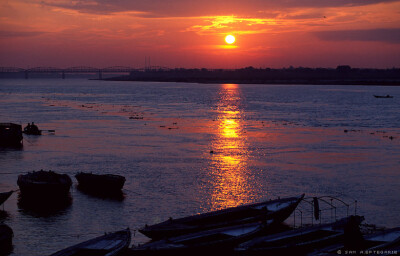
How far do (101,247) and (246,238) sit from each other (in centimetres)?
603

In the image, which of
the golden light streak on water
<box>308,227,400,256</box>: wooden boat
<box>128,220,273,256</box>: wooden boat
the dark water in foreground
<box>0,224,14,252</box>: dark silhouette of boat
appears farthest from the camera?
the golden light streak on water

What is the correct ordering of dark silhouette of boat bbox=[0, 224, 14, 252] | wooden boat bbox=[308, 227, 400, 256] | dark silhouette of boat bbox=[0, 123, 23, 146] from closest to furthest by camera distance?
wooden boat bbox=[308, 227, 400, 256] → dark silhouette of boat bbox=[0, 224, 14, 252] → dark silhouette of boat bbox=[0, 123, 23, 146]

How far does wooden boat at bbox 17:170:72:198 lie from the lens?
3222 cm

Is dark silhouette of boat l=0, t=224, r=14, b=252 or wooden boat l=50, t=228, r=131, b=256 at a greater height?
wooden boat l=50, t=228, r=131, b=256

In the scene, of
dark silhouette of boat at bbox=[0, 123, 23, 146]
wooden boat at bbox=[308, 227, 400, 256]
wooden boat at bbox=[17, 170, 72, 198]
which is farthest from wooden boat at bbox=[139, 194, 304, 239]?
dark silhouette of boat at bbox=[0, 123, 23, 146]

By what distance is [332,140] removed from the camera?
5869 centimetres

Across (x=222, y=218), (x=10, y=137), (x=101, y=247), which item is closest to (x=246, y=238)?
(x=222, y=218)

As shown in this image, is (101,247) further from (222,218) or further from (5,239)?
(222,218)

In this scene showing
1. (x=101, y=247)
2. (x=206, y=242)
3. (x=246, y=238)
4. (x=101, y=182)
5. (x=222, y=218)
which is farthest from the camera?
(x=101, y=182)

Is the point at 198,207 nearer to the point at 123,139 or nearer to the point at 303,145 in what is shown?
the point at 303,145

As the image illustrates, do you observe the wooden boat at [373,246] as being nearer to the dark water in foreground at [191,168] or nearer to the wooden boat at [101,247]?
the dark water in foreground at [191,168]

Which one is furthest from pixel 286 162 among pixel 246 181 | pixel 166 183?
pixel 166 183

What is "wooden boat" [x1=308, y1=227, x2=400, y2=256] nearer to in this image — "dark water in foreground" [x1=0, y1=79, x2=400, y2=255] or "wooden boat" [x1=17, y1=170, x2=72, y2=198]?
"dark water in foreground" [x1=0, y1=79, x2=400, y2=255]

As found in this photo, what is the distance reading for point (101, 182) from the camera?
112ft
